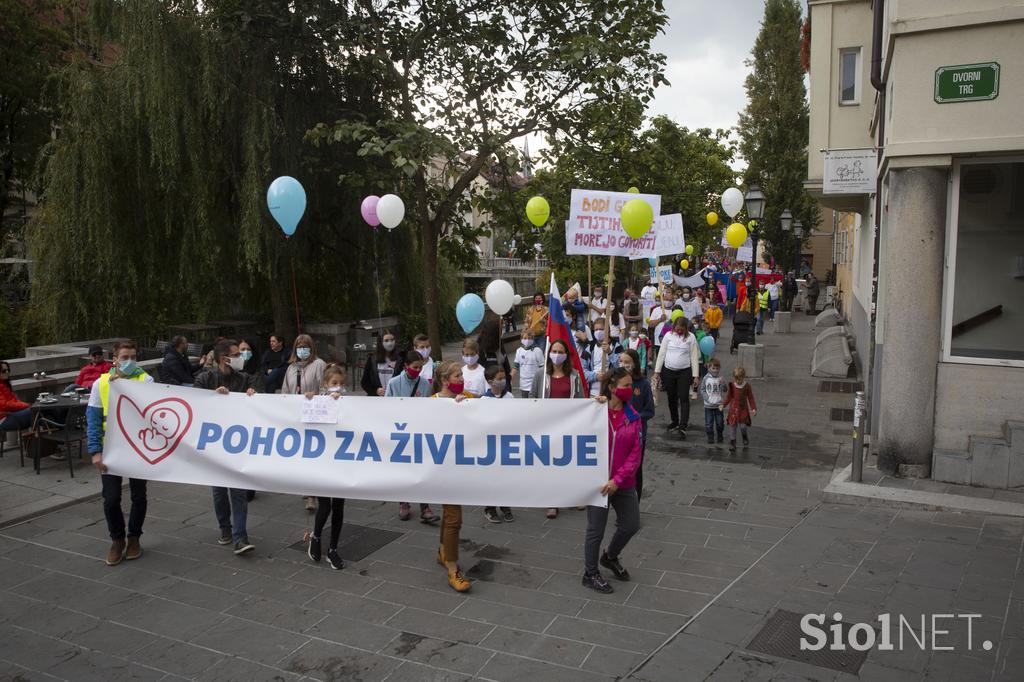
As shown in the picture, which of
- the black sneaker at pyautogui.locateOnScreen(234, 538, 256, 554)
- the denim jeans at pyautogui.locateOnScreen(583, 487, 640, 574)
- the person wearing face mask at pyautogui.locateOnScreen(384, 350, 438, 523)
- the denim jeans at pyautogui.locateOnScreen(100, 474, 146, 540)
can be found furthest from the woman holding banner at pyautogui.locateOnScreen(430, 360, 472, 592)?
the denim jeans at pyautogui.locateOnScreen(100, 474, 146, 540)

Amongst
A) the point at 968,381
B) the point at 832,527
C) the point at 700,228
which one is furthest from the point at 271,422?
the point at 700,228

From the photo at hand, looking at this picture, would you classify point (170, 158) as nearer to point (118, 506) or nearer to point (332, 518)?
point (118, 506)

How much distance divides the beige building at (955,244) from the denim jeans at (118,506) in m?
8.20

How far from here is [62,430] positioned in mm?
9906

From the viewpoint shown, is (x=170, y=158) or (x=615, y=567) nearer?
(x=615, y=567)

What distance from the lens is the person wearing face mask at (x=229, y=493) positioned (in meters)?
7.11

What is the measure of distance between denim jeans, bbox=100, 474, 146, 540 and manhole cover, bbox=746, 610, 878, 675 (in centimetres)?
530

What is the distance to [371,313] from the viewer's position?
19.9 meters

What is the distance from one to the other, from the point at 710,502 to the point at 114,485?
5964 millimetres

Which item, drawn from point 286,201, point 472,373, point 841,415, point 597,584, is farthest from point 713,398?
point 286,201

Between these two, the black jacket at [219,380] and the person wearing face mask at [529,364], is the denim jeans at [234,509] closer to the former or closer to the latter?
the black jacket at [219,380]

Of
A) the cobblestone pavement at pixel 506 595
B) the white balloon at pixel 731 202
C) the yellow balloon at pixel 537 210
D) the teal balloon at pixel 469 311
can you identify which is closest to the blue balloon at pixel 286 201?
the teal balloon at pixel 469 311

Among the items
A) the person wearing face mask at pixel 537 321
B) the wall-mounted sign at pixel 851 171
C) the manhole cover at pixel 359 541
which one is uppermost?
the wall-mounted sign at pixel 851 171

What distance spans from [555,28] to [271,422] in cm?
1170
